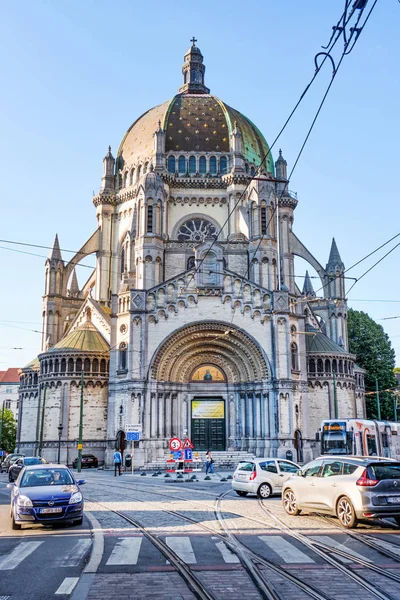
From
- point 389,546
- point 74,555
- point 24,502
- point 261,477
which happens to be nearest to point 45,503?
point 24,502

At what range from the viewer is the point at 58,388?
4469 cm

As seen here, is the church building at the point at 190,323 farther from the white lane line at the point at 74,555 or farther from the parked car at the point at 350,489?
the white lane line at the point at 74,555

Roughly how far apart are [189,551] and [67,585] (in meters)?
2.75

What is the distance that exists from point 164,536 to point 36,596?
14.9ft

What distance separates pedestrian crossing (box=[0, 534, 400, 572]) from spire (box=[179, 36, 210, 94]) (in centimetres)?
6096

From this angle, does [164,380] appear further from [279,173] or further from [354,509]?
[354,509]

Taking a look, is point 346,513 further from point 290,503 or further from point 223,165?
point 223,165

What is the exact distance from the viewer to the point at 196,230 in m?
52.0

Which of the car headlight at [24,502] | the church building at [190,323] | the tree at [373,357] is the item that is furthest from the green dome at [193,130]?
the car headlight at [24,502]

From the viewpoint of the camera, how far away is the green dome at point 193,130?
181ft

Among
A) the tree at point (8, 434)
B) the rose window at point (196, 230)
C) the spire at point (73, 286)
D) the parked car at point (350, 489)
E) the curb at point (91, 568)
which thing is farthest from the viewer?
the tree at point (8, 434)

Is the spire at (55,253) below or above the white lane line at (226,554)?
above

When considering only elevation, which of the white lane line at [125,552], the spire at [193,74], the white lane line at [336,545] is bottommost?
the white lane line at [336,545]

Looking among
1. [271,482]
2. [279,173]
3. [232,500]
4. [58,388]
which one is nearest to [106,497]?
[232,500]
